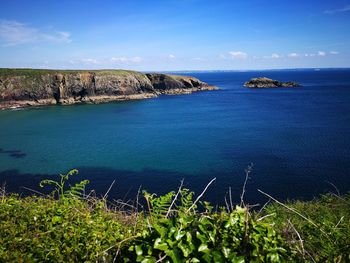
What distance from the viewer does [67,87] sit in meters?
117

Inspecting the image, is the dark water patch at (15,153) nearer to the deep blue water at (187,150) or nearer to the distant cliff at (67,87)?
the deep blue water at (187,150)

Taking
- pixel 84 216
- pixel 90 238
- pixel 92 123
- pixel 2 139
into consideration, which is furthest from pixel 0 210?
pixel 92 123

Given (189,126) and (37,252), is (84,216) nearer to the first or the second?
(37,252)

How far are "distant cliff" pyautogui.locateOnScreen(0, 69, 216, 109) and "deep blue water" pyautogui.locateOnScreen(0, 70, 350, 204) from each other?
25.3 meters

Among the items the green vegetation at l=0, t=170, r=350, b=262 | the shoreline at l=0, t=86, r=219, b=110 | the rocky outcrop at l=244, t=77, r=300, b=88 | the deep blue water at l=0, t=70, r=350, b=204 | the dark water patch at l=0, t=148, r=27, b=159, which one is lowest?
the dark water patch at l=0, t=148, r=27, b=159

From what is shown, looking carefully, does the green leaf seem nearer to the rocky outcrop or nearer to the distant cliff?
the distant cliff

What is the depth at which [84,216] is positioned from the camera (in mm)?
7164

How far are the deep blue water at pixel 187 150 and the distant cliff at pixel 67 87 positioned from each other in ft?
83.0

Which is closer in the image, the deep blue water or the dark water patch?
the deep blue water

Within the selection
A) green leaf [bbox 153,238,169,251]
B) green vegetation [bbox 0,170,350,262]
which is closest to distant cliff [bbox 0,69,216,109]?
green vegetation [bbox 0,170,350,262]

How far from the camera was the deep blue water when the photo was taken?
33.3 metres

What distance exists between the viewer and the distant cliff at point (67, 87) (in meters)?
110

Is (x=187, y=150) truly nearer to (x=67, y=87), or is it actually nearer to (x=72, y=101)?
(x=72, y=101)

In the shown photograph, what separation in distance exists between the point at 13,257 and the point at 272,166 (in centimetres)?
3574
